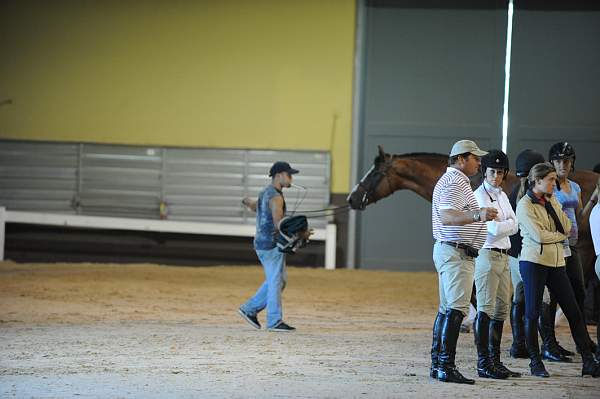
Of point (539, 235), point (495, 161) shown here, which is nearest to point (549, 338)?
point (539, 235)

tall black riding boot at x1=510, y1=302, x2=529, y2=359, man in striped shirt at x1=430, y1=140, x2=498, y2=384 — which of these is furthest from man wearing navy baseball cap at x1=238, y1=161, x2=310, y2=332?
man in striped shirt at x1=430, y1=140, x2=498, y2=384

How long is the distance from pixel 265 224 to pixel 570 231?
310 cm

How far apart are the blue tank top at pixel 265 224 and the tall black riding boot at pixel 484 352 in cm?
285

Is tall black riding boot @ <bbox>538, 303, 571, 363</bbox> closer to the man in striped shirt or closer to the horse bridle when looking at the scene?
the man in striped shirt

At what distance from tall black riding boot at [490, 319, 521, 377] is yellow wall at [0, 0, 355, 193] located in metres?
9.74

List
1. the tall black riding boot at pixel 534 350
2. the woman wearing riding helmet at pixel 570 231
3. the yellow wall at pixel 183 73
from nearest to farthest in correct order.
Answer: the tall black riding boot at pixel 534 350, the woman wearing riding helmet at pixel 570 231, the yellow wall at pixel 183 73

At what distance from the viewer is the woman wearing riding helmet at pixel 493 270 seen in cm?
732

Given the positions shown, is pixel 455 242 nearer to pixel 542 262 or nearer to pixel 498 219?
pixel 498 219

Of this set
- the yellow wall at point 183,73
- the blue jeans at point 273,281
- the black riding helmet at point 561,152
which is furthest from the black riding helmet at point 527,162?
the yellow wall at point 183,73

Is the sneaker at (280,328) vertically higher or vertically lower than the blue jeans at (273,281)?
lower

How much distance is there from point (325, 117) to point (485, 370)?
34.2 ft

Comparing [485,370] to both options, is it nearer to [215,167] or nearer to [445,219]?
[445,219]

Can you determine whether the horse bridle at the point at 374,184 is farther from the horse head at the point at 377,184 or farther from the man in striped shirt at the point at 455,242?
the man in striped shirt at the point at 455,242

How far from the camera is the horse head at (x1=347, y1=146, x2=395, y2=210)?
37.5 ft
